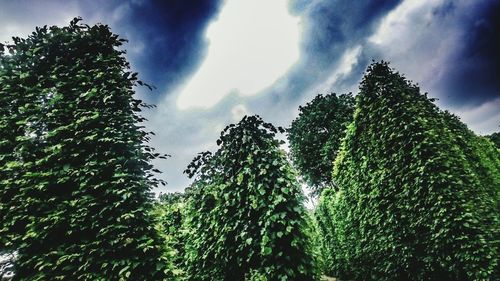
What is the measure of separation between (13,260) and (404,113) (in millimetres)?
8814

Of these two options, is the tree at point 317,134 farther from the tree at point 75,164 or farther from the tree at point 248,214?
the tree at point 75,164

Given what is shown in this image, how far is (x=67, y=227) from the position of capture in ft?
15.3

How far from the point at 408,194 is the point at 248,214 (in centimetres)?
429

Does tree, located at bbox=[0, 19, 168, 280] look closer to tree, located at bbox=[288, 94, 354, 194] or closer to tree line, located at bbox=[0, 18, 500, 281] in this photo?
tree line, located at bbox=[0, 18, 500, 281]

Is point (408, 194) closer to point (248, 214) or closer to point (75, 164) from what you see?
point (248, 214)

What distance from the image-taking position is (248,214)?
210 inches

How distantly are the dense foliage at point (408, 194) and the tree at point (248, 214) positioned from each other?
3454 millimetres

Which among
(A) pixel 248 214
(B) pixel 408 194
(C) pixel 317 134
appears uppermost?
(C) pixel 317 134

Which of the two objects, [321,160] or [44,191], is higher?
[321,160]

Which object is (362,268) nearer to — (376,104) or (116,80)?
(376,104)

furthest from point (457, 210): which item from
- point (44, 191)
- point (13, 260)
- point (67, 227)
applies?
point (13, 260)

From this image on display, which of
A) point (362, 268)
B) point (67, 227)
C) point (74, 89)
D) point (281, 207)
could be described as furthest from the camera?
point (362, 268)

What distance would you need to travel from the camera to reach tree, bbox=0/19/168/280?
4453mm

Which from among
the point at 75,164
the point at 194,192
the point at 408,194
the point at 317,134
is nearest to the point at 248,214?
the point at 194,192
